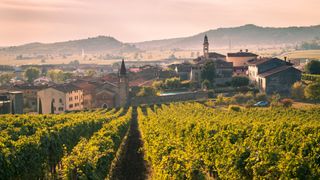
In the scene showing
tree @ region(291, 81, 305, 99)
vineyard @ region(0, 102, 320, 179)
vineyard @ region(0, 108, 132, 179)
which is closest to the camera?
vineyard @ region(0, 102, 320, 179)

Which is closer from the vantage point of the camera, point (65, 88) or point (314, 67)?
point (65, 88)

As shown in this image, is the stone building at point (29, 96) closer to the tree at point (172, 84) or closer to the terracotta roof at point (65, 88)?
the terracotta roof at point (65, 88)

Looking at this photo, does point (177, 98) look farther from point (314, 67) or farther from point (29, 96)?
point (29, 96)

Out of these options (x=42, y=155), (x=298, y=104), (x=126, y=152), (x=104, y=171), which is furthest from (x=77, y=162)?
(x=298, y=104)

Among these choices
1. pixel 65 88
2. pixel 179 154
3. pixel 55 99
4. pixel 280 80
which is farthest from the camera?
pixel 65 88

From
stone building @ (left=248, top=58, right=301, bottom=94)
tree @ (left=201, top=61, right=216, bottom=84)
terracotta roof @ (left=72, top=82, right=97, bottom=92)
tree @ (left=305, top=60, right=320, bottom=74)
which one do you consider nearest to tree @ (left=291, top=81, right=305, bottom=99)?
stone building @ (left=248, top=58, right=301, bottom=94)

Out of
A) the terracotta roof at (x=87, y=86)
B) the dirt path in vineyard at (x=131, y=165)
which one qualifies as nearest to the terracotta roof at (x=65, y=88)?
the terracotta roof at (x=87, y=86)

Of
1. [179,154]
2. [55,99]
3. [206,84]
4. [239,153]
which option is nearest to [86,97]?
[55,99]

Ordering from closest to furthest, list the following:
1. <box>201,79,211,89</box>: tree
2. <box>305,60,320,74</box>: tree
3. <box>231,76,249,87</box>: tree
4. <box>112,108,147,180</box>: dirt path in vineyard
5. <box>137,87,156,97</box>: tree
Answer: <box>112,108,147,180</box>: dirt path in vineyard
<box>137,87,156,97</box>: tree
<box>231,76,249,87</box>: tree
<box>305,60,320,74</box>: tree
<box>201,79,211,89</box>: tree

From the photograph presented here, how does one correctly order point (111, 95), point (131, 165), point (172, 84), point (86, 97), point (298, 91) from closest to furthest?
point (131, 165), point (298, 91), point (111, 95), point (86, 97), point (172, 84)

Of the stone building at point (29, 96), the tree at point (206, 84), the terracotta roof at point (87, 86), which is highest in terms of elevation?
the tree at point (206, 84)

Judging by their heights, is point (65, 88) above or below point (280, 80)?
below

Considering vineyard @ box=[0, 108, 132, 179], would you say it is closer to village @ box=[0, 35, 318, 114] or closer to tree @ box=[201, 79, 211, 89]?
village @ box=[0, 35, 318, 114]

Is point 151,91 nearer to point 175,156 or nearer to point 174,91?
point 174,91
